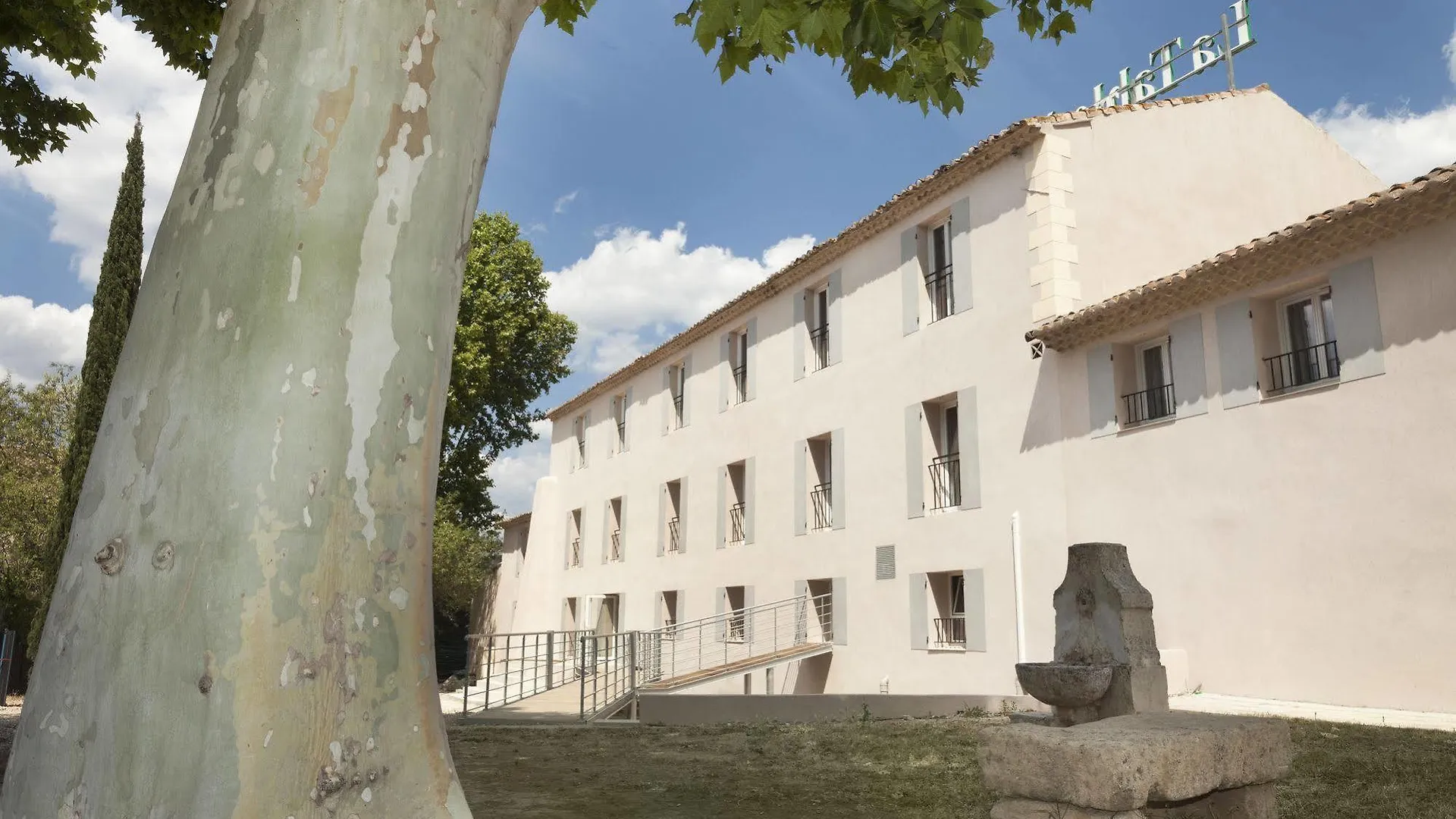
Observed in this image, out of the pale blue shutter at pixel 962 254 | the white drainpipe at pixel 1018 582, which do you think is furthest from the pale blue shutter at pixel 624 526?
the white drainpipe at pixel 1018 582

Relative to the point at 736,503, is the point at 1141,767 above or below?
below

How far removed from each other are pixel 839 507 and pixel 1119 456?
18.0ft

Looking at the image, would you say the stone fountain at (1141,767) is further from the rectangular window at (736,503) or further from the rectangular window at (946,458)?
the rectangular window at (736,503)

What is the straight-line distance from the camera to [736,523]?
1970cm

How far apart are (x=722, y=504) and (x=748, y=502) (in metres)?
1.21

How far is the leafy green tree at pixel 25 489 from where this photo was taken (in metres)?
21.5

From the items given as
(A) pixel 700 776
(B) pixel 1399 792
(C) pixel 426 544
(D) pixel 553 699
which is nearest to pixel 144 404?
(C) pixel 426 544

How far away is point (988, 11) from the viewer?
3820 mm

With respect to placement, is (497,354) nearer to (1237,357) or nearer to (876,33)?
(1237,357)

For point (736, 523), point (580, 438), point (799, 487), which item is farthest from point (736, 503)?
point (580, 438)

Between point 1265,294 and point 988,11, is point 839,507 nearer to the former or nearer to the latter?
point 1265,294

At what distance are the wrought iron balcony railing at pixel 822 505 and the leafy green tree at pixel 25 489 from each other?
14.5 metres

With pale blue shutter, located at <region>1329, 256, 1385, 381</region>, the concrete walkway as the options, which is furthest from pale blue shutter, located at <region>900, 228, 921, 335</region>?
the concrete walkway

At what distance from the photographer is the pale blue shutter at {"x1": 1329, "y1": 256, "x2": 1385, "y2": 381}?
9.29m
